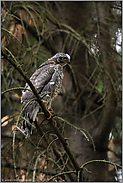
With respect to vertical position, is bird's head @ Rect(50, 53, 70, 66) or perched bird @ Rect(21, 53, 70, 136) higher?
bird's head @ Rect(50, 53, 70, 66)

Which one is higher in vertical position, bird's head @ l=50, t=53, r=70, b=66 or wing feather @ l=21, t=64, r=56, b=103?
bird's head @ l=50, t=53, r=70, b=66

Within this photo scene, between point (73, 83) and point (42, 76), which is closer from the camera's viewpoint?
point (42, 76)

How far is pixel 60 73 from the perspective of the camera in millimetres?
1149

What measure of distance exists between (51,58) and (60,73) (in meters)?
0.12

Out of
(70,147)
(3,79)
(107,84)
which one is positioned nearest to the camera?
(70,147)

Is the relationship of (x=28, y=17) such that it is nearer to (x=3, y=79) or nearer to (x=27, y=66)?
(x=27, y=66)

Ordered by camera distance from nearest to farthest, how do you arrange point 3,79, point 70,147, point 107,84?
point 70,147, point 3,79, point 107,84

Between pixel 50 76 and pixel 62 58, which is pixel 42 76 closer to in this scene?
pixel 50 76

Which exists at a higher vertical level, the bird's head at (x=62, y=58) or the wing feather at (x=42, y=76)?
the bird's head at (x=62, y=58)

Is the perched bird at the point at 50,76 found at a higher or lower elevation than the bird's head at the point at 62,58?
lower

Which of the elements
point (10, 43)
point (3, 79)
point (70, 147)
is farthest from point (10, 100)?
point (70, 147)

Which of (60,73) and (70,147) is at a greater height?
(60,73)

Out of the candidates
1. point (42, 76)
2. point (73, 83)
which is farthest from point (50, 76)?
point (73, 83)

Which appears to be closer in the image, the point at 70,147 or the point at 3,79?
the point at 70,147
